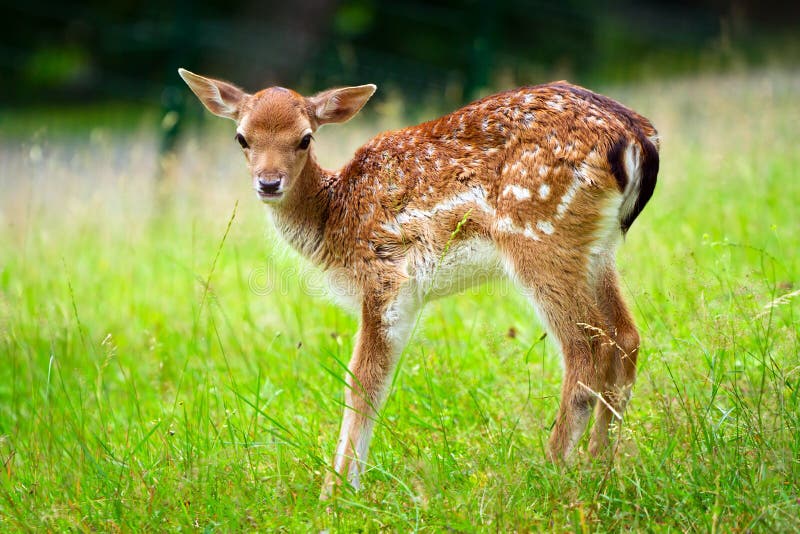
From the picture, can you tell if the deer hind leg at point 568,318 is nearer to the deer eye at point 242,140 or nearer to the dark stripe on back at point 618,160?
the dark stripe on back at point 618,160

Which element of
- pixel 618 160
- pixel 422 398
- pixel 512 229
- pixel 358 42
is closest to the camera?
pixel 618 160

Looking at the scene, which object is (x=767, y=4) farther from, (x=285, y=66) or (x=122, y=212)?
(x=122, y=212)

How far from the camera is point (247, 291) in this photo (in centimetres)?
729

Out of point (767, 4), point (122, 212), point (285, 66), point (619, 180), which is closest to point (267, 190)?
point (619, 180)

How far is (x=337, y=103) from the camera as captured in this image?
4805 millimetres

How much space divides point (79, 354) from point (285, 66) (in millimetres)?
13959

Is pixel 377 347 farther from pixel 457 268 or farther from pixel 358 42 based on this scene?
pixel 358 42

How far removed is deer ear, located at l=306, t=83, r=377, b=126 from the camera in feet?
15.6

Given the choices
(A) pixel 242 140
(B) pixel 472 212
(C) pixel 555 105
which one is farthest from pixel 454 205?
(A) pixel 242 140

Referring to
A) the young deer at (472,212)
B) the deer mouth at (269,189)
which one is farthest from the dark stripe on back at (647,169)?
the deer mouth at (269,189)

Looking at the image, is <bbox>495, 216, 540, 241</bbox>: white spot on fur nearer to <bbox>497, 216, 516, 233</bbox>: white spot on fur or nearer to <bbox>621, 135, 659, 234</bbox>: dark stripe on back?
<bbox>497, 216, 516, 233</bbox>: white spot on fur

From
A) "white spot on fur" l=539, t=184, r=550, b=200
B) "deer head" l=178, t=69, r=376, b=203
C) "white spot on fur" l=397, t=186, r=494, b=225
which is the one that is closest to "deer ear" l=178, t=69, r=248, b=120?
"deer head" l=178, t=69, r=376, b=203

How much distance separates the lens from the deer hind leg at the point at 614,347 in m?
4.07

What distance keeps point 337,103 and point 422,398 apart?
157cm
